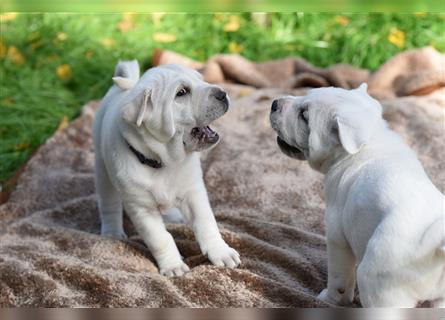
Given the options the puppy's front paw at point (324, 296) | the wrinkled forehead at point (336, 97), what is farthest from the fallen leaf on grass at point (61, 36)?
the puppy's front paw at point (324, 296)

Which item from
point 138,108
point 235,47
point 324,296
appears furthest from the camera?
point 235,47

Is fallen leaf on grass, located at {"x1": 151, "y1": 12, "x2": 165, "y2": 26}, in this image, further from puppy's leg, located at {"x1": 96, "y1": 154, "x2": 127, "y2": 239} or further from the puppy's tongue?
the puppy's tongue

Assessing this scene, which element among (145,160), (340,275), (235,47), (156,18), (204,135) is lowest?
(235,47)

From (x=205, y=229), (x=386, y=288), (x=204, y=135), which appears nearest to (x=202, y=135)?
(x=204, y=135)

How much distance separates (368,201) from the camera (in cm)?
235

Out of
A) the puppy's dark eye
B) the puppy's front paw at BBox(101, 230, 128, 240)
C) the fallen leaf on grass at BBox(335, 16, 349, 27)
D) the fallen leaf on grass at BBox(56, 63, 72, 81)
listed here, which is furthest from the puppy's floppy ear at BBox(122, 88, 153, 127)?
the fallen leaf on grass at BBox(335, 16, 349, 27)

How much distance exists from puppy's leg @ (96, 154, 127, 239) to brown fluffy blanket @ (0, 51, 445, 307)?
0.10m

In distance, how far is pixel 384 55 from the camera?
5742 mm

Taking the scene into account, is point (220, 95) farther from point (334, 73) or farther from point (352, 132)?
point (334, 73)

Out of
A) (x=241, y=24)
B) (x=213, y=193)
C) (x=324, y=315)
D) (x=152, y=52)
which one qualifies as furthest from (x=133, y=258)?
A: (x=241, y=24)

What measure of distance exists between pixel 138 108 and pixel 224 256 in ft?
2.21

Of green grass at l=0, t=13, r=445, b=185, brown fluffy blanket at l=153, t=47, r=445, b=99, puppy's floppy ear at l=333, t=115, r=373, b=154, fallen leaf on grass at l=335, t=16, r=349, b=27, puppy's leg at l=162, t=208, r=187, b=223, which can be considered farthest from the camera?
fallen leaf on grass at l=335, t=16, r=349, b=27

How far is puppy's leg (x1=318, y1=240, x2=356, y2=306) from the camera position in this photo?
101 inches

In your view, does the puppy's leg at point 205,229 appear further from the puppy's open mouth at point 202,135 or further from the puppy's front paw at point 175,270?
the puppy's open mouth at point 202,135
